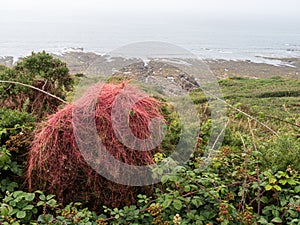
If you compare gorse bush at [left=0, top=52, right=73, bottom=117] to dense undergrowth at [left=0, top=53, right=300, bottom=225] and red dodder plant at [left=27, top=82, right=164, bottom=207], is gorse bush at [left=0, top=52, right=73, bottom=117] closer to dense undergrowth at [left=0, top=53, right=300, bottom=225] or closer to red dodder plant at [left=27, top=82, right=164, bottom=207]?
dense undergrowth at [left=0, top=53, right=300, bottom=225]

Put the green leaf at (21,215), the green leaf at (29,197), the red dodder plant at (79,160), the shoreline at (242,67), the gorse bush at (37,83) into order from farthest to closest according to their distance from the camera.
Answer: the shoreline at (242,67), the gorse bush at (37,83), the red dodder plant at (79,160), the green leaf at (29,197), the green leaf at (21,215)

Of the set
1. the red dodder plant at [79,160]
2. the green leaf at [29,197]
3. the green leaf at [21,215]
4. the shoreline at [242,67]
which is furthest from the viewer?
the shoreline at [242,67]

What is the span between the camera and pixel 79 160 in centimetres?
204

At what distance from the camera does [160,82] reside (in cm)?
315

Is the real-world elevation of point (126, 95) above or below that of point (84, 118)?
above

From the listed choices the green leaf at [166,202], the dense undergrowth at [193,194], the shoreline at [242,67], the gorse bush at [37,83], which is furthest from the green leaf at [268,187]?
the shoreline at [242,67]

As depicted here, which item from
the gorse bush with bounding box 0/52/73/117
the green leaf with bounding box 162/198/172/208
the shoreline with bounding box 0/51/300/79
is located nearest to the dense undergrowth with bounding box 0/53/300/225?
the green leaf with bounding box 162/198/172/208

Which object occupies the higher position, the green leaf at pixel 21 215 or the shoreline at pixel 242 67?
the green leaf at pixel 21 215

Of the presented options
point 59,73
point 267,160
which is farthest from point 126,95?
point 59,73

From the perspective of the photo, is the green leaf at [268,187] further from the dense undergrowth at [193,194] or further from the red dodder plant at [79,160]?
the red dodder plant at [79,160]

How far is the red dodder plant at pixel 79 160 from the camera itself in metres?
2.04

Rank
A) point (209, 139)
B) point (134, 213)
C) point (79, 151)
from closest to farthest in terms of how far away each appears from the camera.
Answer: point (134, 213) → point (79, 151) → point (209, 139)

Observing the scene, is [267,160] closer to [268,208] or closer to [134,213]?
[268,208]

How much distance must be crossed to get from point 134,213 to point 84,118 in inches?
27.1
